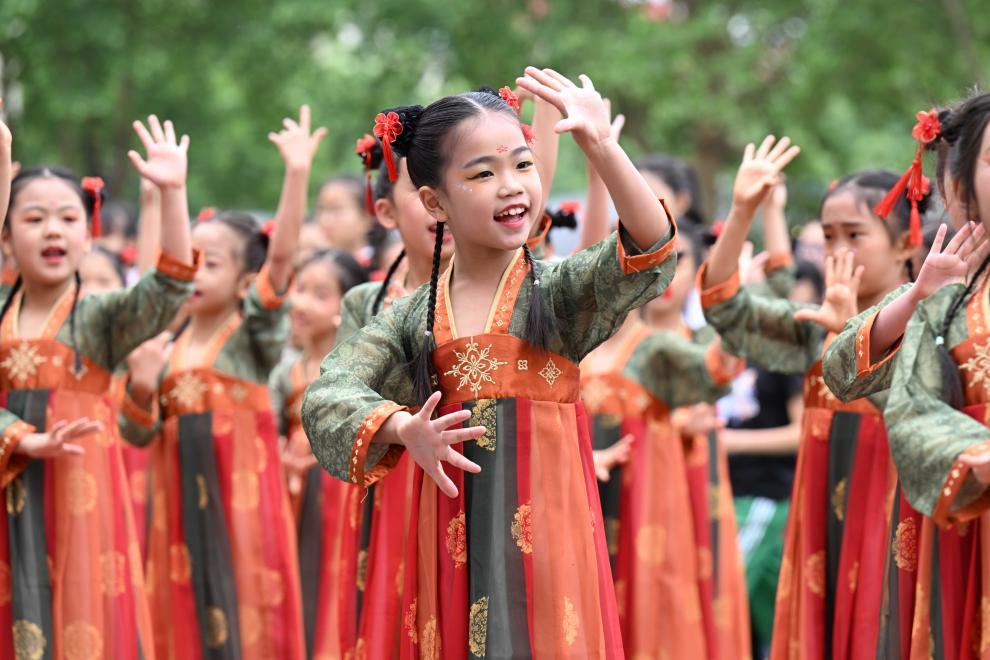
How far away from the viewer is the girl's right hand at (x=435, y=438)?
3.12 m

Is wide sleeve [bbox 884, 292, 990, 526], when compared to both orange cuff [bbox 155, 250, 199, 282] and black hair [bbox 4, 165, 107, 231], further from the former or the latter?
black hair [bbox 4, 165, 107, 231]

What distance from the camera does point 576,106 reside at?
3299 millimetres

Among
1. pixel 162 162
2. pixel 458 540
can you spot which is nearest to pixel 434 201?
pixel 458 540

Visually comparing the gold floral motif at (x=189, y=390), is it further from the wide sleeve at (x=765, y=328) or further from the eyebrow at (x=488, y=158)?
the eyebrow at (x=488, y=158)

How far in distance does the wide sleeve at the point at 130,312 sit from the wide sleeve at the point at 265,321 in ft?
2.09

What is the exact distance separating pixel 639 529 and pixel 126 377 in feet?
6.90

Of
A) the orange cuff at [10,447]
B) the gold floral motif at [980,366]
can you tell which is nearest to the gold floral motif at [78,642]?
the orange cuff at [10,447]

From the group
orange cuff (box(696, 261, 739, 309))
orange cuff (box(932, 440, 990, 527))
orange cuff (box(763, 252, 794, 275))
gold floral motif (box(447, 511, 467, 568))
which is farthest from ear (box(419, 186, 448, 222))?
orange cuff (box(763, 252, 794, 275))

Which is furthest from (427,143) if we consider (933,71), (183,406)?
(933,71)

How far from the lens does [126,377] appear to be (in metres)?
5.38

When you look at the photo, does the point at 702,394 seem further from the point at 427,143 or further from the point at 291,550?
the point at 427,143

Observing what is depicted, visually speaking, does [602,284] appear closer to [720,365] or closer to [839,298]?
[839,298]

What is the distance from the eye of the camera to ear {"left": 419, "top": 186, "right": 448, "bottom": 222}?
11.9 ft

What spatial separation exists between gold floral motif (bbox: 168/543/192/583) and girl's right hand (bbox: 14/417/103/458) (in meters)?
1.22
